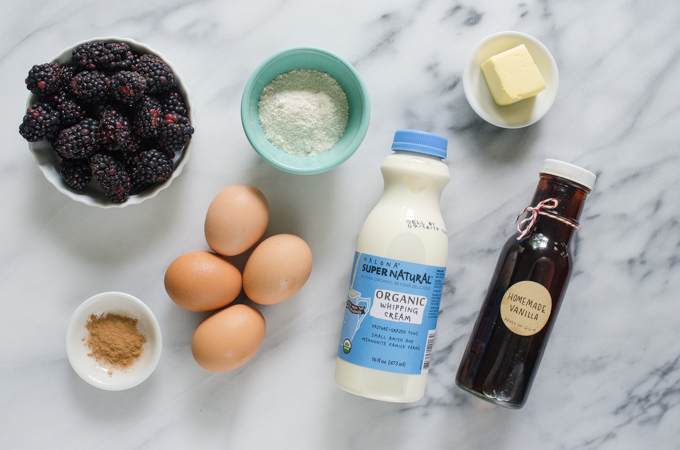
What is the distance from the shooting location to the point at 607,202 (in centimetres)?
103

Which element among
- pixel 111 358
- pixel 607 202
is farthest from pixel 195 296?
pixel 607 202

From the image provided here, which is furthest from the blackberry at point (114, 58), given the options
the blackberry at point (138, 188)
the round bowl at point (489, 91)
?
the round bowl at point (489, 91)

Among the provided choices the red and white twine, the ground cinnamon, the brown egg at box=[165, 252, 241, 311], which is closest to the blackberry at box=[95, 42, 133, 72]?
the brown egg at box=[165, 252, 241, 311]

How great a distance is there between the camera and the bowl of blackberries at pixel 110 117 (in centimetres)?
82

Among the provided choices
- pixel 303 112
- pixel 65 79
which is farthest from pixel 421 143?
pixel 65 79

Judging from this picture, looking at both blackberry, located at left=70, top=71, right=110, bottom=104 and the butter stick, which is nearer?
blackberry, located at left=70, top=71, right=110, bottom=104

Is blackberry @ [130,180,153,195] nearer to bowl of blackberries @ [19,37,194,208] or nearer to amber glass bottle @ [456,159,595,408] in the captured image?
bowl of blackberries @ [19,37,194,208]

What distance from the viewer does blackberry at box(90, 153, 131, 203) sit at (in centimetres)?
83

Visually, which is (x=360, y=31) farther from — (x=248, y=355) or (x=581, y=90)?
(x=248, y=355)

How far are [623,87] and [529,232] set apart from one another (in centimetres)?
45

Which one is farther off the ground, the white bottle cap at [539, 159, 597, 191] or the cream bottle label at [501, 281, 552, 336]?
the white bottle cap at [539, 159, 597, 191]

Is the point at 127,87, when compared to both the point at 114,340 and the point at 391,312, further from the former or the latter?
Result: the point at 391,312

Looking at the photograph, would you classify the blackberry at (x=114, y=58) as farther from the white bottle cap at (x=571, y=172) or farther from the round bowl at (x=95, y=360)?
the white bottle cap at (x=571, y=172)

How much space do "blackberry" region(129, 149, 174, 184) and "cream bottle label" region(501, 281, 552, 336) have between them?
0.70 metres
